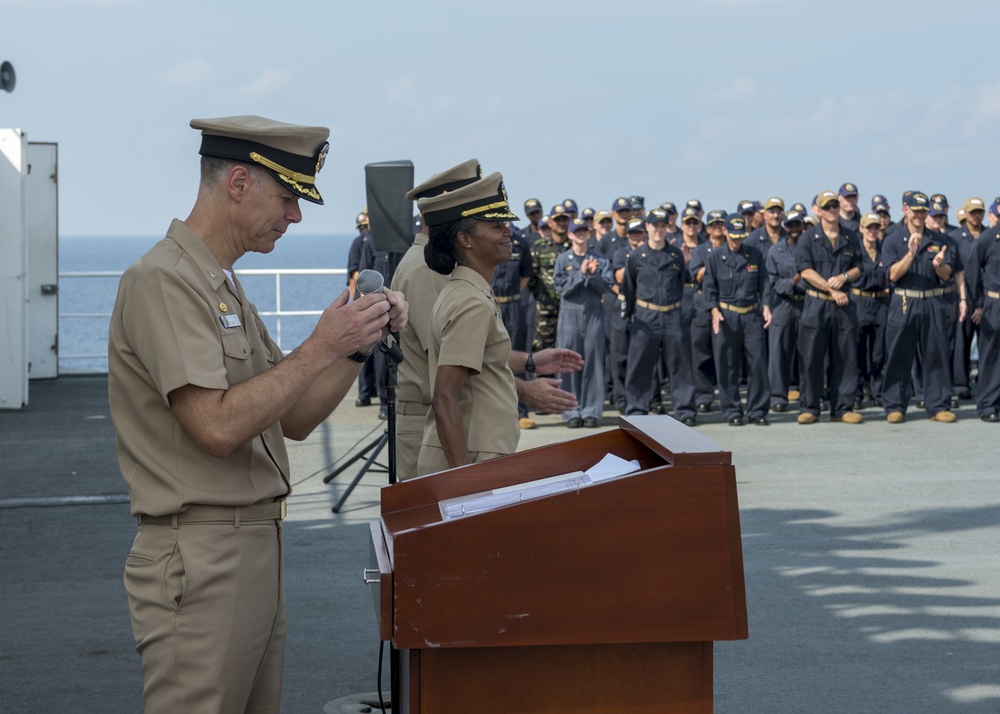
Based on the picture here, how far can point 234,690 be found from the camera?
2.57 metres

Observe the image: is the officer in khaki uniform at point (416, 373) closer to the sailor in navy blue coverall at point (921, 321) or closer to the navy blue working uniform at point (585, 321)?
the navy blue working uniform at point (585, 321)

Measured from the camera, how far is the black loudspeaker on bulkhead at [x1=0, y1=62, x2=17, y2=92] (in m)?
10.1

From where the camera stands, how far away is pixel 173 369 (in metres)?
2.42

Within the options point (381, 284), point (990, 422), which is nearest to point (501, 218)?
point (381, 284)

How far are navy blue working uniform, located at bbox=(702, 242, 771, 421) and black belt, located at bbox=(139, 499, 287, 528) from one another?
10801mm

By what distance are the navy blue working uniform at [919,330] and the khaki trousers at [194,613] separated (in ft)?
37.6

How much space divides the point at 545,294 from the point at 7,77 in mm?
A: 5994

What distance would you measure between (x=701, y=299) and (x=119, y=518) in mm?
7697

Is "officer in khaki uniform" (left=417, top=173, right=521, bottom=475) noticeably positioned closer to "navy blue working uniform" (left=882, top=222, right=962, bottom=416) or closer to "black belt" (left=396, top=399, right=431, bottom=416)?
"black belt" (left=396, top=399, right=431, bottom=416)

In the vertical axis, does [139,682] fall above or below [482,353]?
below

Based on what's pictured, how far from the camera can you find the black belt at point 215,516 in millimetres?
2529

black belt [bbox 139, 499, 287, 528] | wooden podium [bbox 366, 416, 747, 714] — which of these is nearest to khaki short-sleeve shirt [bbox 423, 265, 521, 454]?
black belt [bbox 139, 499, 287, 528]

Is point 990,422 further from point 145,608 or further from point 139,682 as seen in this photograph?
point 145,608

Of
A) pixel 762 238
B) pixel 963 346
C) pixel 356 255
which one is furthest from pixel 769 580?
pixel 963 346
